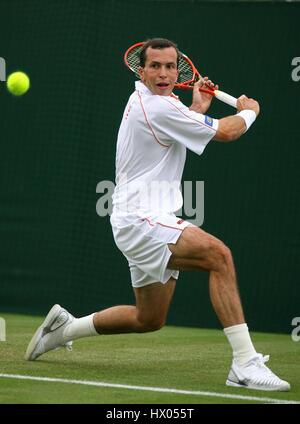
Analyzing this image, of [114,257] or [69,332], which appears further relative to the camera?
[114,257]

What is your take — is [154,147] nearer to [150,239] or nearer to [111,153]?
[150,239]

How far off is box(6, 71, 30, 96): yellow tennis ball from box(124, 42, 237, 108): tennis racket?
7.49 ft

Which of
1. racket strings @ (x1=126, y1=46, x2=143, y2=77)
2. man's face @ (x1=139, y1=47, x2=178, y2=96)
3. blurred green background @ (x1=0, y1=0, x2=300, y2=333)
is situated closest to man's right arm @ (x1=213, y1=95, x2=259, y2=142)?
man's face @ (x1=139, y1=47, x2=178, y2=96)

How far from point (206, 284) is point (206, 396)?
388 cm

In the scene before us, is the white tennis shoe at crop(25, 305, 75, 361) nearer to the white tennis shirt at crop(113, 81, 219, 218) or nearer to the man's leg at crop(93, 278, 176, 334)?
the man's leg at crop(93, 278, 176, 334)

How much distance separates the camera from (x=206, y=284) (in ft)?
30.6

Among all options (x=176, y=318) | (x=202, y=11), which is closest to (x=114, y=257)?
(x=176, y=318)

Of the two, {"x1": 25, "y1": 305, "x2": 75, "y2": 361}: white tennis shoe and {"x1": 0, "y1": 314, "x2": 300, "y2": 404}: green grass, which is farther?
{"x1": 25, "y1": 305, "x2": 75, "y2": 361}: white tennis shoe

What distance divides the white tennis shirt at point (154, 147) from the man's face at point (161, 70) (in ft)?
0.19

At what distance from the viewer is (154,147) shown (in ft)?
20.3

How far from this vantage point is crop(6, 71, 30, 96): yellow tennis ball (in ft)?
30.3

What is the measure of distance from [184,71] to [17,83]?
8.28 feet

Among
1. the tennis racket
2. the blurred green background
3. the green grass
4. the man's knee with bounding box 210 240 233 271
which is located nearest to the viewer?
the green grass

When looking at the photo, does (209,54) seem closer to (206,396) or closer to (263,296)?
(263,296)
